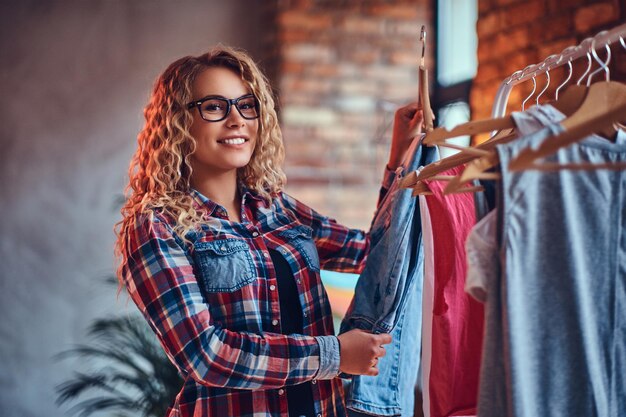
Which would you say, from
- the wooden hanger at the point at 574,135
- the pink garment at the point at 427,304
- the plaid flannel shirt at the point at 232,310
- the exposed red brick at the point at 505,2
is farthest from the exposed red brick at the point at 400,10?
the wooden hanger at the point at 574,135

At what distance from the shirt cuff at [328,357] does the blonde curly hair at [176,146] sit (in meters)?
0.39

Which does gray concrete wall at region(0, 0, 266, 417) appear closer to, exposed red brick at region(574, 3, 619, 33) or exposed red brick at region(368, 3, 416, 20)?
exposed red brick at region(368, 3, 416, 20)

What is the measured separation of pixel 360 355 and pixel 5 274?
2.40 metres

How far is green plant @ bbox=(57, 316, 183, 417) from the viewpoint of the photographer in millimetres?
2916

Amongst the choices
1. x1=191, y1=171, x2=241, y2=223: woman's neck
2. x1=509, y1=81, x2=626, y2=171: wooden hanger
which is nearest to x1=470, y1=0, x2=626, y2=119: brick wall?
x1=509, y1=81, x2=626, y2=171: wooden hanger

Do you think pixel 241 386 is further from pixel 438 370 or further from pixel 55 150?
pixel 55 150

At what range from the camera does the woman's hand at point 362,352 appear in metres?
1.52

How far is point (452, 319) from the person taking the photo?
1.41 metres

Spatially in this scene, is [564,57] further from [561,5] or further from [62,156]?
[62,156]

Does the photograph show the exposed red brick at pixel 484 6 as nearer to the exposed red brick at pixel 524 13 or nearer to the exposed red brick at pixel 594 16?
the exposed red brick at pixel 524 13

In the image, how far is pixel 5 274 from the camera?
3355mm

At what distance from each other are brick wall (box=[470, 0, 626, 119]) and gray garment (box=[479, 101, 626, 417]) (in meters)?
1.06

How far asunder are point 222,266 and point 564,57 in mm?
827

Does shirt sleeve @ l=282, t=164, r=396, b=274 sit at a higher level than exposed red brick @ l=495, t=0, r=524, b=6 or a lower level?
lower
